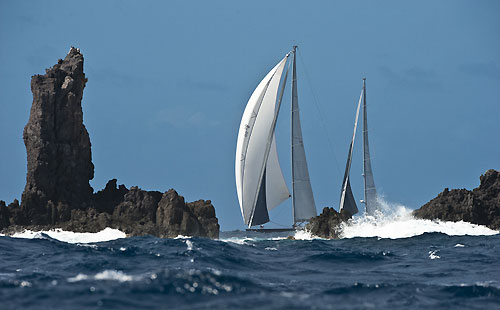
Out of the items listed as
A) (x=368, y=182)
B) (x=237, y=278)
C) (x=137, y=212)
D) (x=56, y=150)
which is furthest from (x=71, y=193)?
(x=237, y=278)

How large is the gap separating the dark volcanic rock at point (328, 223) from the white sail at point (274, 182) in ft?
11.0

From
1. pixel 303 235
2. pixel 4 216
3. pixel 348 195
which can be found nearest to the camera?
pixel 303 235

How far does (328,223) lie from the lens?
46.8m

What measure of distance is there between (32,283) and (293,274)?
7.75 meters

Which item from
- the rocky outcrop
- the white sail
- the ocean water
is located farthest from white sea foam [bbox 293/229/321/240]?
the ocean water

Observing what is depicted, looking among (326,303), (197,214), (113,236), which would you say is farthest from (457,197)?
(326,303)

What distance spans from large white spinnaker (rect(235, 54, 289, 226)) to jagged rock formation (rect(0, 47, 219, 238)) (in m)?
3.34

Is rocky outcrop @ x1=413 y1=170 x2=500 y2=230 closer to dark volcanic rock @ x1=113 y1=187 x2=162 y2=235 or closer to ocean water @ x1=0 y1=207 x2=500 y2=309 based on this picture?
ocean water @ x1=0 y1=207 x2=500 y2=309

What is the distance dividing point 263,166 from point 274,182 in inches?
68.0

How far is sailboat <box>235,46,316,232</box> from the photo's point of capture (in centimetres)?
4788

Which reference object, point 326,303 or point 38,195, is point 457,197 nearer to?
point 38,195

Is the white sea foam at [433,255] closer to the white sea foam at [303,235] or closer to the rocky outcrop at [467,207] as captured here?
the white sea foam at [303,235]

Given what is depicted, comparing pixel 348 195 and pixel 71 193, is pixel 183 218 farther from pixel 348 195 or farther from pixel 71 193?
pixel 348 195

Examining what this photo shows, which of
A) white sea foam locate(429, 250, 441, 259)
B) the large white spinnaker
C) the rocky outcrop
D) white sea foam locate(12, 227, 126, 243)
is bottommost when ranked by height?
white sea foam locate(429, 250, 441, 259)
